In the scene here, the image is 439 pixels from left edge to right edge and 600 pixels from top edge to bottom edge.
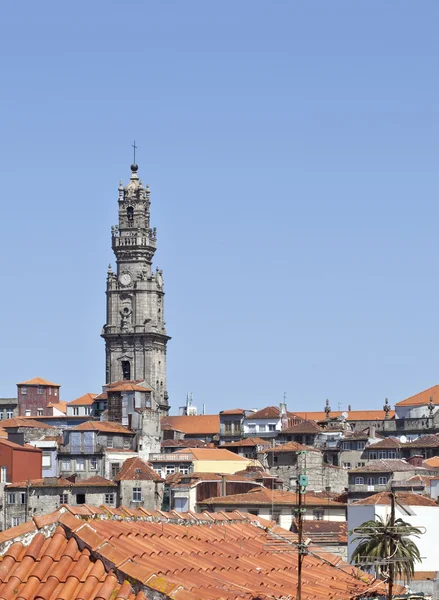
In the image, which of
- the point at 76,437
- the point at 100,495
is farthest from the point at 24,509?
the point at 76,437

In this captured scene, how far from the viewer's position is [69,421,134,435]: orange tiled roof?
133750 mm

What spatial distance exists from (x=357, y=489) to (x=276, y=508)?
61.8 ft

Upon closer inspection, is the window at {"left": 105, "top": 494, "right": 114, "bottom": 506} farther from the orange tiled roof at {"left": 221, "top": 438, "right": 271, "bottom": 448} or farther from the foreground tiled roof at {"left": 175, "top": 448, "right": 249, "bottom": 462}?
the orange tiled roof at {"left": 221, "top": 438, "right": 271, "bottom": 448}

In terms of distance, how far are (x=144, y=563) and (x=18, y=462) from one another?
349ft

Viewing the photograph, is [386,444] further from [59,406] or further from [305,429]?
[59,406]

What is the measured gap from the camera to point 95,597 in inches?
841

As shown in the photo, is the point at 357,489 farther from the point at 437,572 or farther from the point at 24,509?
the point at 437,572

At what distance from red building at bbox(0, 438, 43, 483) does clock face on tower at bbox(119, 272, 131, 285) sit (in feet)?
203

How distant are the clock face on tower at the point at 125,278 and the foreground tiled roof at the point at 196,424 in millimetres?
23901

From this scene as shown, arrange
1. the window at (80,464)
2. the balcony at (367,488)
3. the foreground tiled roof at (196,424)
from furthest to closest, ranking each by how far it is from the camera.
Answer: the foreground tiled roof at (196,424), the window at (80,464), the balcony at (367,488)

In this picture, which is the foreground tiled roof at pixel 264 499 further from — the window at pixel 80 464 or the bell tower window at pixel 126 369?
the bell tower window at pixel 126 369

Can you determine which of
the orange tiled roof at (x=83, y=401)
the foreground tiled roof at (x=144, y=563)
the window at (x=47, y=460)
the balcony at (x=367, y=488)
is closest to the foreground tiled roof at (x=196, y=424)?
the orange tiled roof at (x=83, y=401)

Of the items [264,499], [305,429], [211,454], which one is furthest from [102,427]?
[264,499]

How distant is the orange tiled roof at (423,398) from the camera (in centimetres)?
16912
